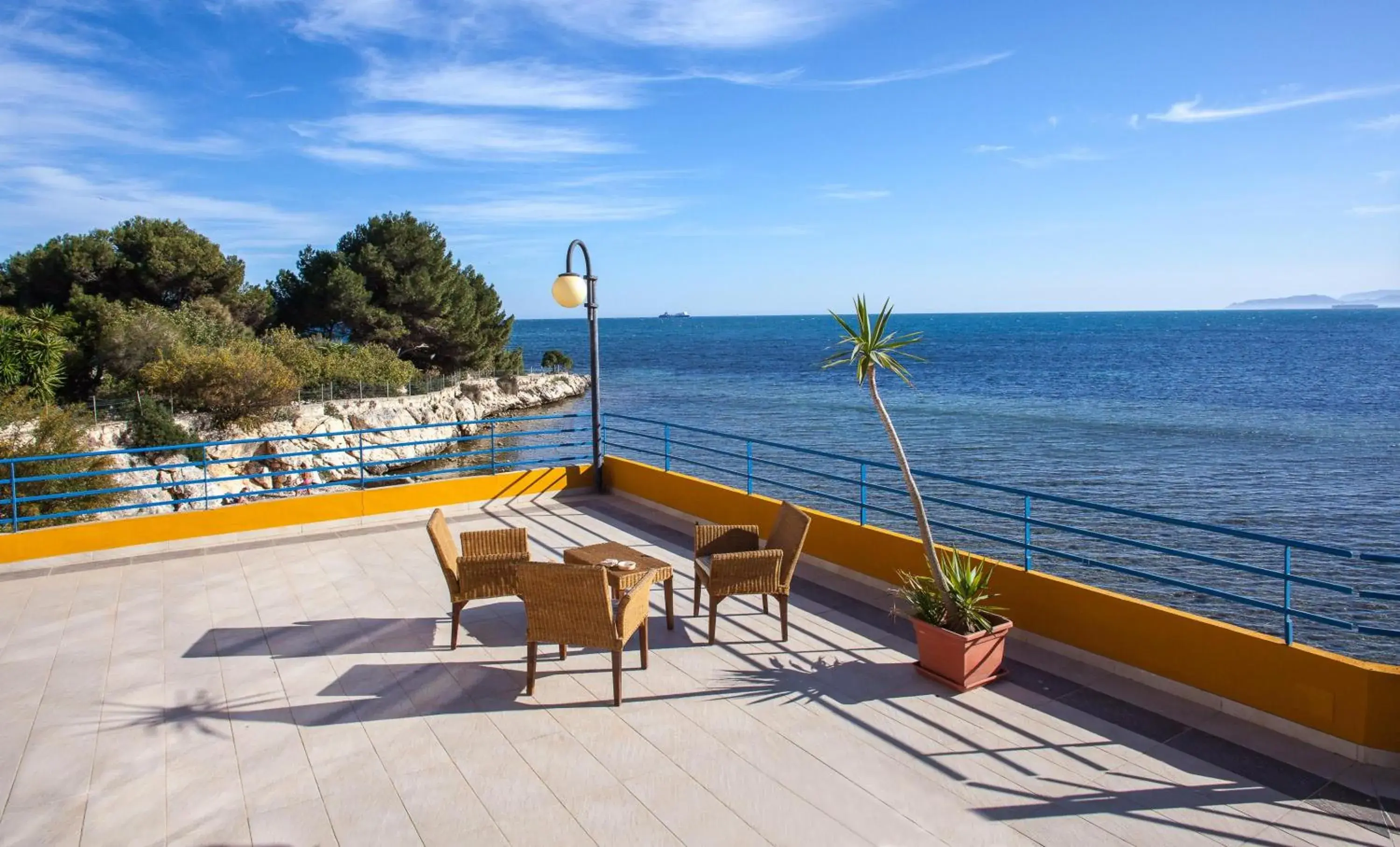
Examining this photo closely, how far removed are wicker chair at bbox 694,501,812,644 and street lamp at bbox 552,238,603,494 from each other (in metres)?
3.34

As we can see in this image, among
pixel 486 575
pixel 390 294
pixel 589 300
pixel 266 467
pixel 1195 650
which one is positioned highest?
pixel 390 294

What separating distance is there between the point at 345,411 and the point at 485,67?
56.2 ft

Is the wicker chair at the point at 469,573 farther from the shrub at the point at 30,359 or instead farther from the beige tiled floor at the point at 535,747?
the shrub at the point at 30,359

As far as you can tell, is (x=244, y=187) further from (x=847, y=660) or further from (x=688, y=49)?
(x=847, y=660)

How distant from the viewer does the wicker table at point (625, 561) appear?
5.33 meters

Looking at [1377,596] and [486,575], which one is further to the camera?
[486,575]

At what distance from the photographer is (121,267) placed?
88.2 ft

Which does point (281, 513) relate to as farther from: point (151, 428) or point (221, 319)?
point (221, 319)

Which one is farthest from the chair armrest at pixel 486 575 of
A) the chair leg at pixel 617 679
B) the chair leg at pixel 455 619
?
the chair leg at pixel 617 679

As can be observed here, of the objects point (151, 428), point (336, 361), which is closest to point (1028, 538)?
point (151, 428)

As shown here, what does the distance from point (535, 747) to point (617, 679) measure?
591 mm

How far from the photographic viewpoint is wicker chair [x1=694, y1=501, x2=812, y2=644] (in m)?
5.19

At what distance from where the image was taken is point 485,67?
499 inches

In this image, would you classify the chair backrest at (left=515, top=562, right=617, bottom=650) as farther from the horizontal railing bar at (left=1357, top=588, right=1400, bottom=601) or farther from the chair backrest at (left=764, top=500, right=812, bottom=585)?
the horizontal railing bar at (left=1357, top=588, right=1400, bottom=601)
